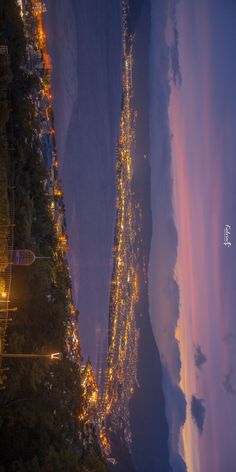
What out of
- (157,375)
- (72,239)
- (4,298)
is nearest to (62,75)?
(72,239)

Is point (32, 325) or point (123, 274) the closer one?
point (32, 325)

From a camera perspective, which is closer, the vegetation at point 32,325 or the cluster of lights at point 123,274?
the vegetation at point 32,325

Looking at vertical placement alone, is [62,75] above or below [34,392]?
above

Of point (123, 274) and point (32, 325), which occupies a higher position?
point (123, 274)

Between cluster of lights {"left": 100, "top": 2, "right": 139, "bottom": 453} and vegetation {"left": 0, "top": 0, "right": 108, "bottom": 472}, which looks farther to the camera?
cluster of lights {"left": 100, "top": 2, "right": 139, "bottom": 453}

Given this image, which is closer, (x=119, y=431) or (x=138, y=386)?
(x=119, y=431)

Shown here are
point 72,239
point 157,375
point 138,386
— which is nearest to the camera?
point 72,239

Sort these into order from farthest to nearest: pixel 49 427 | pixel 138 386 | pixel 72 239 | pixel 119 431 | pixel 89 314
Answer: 1. pixel 138 386
2. pixel 119 431
3. pixel 89 314
4. pixel 72 239
5. pixel 49 427

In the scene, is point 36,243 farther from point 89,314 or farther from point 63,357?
point 89,314
